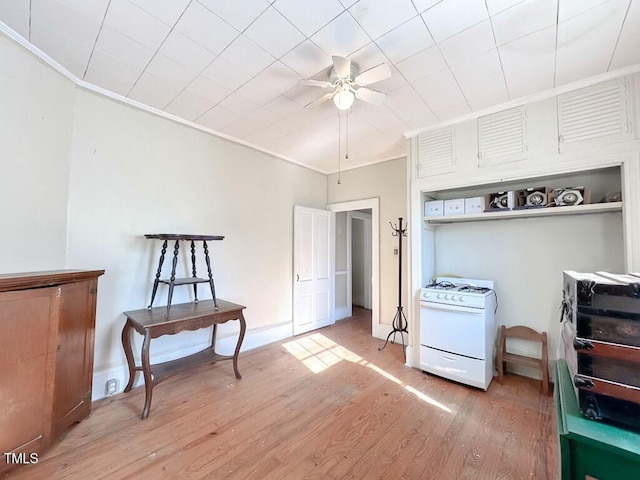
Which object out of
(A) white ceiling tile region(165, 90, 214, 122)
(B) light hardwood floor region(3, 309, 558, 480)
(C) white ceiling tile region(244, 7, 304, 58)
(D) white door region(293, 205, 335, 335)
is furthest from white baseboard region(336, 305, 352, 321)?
(C) white ceiling tile region(244, 7, 304, 58)

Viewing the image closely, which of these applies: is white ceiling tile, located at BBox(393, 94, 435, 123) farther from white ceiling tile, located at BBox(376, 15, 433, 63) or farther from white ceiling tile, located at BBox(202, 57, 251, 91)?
white ceiling tile, located at BBox(202, 57, 251, 91)

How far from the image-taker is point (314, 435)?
6.58 feet

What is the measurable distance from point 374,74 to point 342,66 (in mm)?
242

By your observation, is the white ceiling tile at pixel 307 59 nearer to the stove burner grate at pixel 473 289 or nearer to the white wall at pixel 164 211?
the white wall at pixel 164 211

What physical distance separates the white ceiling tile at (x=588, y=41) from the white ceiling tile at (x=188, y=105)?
291cm

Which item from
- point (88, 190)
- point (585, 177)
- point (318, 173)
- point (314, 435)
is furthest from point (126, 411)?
point (585, 177)

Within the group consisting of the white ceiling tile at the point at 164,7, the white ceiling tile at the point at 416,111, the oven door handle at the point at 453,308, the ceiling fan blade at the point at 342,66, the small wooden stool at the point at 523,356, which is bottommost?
the small wooden stool at the point at 523,356

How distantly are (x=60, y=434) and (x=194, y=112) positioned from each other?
301cm

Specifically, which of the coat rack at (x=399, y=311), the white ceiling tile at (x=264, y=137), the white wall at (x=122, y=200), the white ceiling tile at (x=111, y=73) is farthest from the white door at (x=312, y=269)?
the white ceiling tile at (x=111, y=73)

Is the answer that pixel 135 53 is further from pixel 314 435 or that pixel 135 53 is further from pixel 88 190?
pixel 314 435

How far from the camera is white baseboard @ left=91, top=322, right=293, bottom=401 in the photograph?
2.43m

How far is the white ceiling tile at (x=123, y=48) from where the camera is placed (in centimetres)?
184

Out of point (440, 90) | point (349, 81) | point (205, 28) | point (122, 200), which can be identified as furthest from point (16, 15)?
point (440, 90)

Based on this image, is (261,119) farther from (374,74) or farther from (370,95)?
(374,74)
